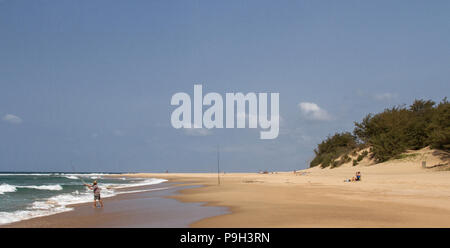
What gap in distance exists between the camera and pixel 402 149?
42.6 meters

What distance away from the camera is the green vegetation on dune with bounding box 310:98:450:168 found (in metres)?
36.4

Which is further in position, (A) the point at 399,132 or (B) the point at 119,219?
(A) the point at 399,132

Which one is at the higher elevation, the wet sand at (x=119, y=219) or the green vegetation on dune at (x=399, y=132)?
the green vegetation on dune at (x=399, y=132)

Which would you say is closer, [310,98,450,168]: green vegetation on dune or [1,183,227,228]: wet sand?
[1,183,227,228]: wet sand

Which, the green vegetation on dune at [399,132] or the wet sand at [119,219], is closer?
the wet sand at [119,219]

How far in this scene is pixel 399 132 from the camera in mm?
44219

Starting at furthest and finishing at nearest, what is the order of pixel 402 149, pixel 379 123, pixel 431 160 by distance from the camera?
pixel 379 123
pixel 402 149
pixel 431 160

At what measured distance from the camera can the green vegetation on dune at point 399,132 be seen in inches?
1432

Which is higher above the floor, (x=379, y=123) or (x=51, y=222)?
(x=379, y=123)

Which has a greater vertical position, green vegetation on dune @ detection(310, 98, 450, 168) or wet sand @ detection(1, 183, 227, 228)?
green vegetation on dune @ detection(310, 98, 450, 168)

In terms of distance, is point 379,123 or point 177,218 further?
point 379,123

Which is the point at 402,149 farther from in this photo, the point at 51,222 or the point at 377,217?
the point at 51,222
